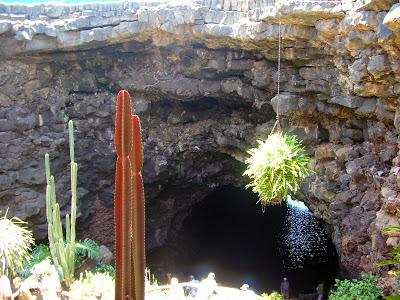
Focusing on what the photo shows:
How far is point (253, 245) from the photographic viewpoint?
52.2 ft

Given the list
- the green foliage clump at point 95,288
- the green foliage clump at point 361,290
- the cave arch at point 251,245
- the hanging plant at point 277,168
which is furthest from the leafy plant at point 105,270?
the hanging plant at point 277,168

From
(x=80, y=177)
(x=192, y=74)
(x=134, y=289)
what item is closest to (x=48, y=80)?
(x=80, y=177)

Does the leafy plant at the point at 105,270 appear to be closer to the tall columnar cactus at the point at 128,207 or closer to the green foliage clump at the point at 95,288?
the green foliage clump at the point at 95,288

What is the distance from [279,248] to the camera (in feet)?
51.5

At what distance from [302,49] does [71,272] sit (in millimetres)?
6475

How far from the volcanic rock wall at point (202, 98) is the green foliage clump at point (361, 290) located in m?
0.41

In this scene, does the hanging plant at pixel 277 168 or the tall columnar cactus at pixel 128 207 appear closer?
the tall columnar cactus at pixel 128 207

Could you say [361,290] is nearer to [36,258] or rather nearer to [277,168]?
[277,168]

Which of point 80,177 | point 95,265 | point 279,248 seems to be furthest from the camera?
point 279,248

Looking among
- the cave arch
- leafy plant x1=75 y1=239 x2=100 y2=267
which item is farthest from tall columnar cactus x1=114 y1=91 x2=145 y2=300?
the cave arch

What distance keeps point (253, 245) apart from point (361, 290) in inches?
328

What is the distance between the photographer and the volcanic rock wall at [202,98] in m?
7.75

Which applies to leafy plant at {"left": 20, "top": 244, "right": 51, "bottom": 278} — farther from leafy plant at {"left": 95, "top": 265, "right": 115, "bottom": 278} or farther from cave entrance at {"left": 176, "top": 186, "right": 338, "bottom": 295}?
cave entrance at {"left": 176, "top": 186, "right": 338, "bottom": 295}

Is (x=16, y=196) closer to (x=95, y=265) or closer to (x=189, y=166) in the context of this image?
(x=95, y=265)
